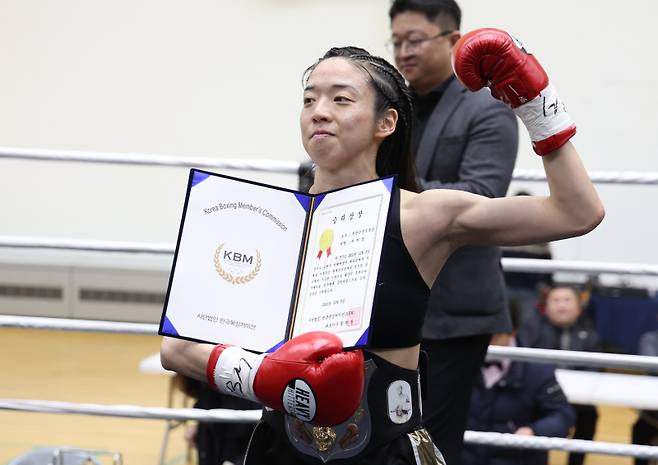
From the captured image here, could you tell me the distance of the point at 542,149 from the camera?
1.41 metres

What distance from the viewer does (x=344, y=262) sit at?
142 centimetres

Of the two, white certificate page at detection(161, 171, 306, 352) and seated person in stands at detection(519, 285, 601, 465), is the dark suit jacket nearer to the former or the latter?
white certificate page at detection(161, 171, 306, 352)

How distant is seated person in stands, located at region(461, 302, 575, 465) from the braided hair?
1.51m

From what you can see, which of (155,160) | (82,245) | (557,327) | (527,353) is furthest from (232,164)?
(557,327)

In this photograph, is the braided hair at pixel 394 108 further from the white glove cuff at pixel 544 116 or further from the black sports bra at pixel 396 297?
the white glove cuff at pixel 544 116

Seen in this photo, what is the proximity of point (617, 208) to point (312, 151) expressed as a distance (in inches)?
180

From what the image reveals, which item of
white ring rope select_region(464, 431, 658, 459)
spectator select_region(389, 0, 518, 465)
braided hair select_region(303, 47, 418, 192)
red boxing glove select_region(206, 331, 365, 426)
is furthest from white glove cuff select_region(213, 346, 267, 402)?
white ring rope select_region(464, 431, 658, 459)

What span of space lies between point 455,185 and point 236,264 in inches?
26.4

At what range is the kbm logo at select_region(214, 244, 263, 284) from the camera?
1488 millimetres

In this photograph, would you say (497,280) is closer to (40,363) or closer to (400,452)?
(400,452)

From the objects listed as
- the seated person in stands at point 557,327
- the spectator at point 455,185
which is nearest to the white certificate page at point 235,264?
the spectator at point 455,185

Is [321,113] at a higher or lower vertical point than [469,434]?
higher

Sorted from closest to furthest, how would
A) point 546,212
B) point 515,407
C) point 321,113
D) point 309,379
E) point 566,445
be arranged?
point 309,379
point 546,212
point 321,113
point 566,445
point 515,407

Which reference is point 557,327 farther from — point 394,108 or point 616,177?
point 394,108
